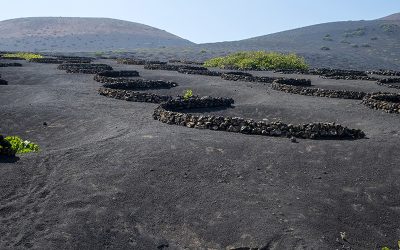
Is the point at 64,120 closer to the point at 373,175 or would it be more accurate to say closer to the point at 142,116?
the point at 142,116

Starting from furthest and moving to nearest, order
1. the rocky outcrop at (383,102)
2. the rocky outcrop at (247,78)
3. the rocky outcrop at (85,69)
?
1. the rocky outcrop at (85,69)
2. the rocky outcrop at (247,78)
3. the rocky outcrop at (383,102)

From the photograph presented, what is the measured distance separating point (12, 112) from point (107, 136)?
951 centimetres

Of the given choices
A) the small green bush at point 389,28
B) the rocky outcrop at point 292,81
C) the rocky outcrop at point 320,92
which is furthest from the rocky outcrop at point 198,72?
the small green bush at point 389,28

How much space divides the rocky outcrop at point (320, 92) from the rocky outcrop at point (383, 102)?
2.05 m

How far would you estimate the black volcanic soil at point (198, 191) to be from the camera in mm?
11766

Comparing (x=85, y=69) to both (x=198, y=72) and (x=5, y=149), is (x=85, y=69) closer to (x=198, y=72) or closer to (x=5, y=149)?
(x=198, y=72)

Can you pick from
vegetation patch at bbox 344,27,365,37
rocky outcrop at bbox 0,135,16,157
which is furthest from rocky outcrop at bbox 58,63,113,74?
vegetation patch at bbox 344,27,365,37

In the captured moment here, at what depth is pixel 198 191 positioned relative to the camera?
14.0 m

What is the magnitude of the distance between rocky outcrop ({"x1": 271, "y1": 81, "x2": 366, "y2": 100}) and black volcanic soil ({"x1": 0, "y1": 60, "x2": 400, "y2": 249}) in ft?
34.4

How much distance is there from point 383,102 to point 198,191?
16.8m

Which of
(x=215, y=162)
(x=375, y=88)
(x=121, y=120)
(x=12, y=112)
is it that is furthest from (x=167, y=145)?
(x=375, y=88)

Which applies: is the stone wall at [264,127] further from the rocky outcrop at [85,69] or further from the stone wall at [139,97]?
the rocky outcrop at [85,69]

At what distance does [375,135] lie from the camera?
1998cm

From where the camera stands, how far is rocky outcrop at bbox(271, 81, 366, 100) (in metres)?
31.7
